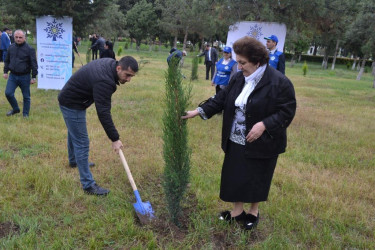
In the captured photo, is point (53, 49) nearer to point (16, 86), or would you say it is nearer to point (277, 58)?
point (16, 86)

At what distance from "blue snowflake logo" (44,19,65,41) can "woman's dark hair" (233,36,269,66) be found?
25.8 feet

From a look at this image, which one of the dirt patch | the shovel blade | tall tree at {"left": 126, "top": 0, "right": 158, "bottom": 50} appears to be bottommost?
the dirt patch

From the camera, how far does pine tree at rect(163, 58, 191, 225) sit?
2814 millimetres

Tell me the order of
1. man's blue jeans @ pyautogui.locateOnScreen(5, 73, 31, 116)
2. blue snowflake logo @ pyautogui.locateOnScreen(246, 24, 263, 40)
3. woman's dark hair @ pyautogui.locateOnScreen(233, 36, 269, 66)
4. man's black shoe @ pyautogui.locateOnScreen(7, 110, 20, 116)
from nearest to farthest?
1. woman's dark hair @ pyautogui.locateOnScreen(233, 36, 269, 66)
2. man's blue jeans @ pyautogui.locateOnScreen(5, 73, 31, 116)
3. man's black shoe @ pyautogui.locateOnScreen(7, 110, 20, 116)
4. blue snowflake logo @ pyautogui.locateOnScreen(246, 24, 263, 40)

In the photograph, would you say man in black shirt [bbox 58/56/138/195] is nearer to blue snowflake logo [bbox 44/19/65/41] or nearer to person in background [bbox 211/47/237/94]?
person in background [bbox 211/47/237/94]

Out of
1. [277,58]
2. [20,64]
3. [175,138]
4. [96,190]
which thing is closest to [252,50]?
[175,138]

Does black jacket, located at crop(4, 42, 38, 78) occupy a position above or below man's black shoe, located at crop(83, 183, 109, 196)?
above

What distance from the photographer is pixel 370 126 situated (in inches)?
314

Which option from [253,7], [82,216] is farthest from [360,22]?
[82,216]

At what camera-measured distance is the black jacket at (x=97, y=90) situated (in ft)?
10.4

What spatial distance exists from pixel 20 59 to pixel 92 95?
12.4ft

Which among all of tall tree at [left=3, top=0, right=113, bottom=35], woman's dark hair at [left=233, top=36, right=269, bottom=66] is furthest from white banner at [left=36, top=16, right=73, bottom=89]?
woman's dark hair at [left=233, top=36, right=269, bottom=66]

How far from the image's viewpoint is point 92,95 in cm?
352

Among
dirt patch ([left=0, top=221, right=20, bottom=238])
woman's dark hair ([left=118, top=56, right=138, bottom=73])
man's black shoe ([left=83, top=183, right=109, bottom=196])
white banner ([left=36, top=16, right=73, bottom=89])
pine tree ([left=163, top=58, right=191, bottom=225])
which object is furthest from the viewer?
white banner ([left=36, top=16, right=73, bottom=89])
